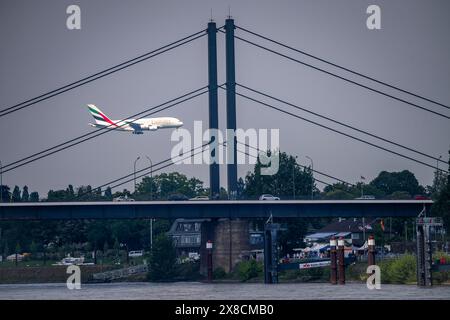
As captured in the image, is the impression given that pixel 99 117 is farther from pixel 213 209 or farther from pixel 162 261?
pixel 213 209

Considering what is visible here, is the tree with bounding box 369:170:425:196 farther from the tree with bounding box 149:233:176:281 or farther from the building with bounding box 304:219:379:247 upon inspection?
the tree with bounding box 149:233:176:281

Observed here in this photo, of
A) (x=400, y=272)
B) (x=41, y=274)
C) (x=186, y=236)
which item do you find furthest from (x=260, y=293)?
(x=186, y=236)

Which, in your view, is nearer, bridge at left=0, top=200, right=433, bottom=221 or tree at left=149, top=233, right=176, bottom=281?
bridge at left=0, top=200, right=433, bottom=221

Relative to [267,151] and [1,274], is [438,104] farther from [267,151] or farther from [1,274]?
[1,274]

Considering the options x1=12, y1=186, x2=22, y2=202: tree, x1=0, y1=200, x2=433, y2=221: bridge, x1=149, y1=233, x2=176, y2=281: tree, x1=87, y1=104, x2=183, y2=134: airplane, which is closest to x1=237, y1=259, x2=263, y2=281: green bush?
Answer: x1=0, y1=200, x2=433, y2=221: bridge

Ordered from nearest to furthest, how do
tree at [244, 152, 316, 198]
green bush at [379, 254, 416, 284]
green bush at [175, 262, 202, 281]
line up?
1. green bush at [379, 254, 416, 284]
2. green bush at [175, 262, 202, 281]
3. tree at [244, 152, 316, 198]
